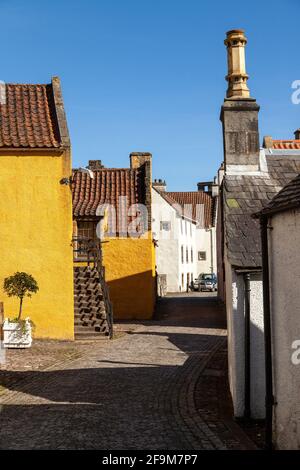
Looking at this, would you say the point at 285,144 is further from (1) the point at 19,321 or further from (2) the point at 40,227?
(1) the point at 19,321

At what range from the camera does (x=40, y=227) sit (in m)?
20.9

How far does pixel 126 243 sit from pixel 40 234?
10866 mm

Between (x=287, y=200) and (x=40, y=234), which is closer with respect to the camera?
(x=287, y=200)

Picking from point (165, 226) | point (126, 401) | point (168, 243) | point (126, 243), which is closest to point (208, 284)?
point (168, 243)

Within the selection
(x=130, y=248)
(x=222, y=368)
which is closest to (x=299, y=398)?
(x=222, y=368)

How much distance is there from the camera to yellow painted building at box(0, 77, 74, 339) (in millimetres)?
20875

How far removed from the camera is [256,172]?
13133 millimetres

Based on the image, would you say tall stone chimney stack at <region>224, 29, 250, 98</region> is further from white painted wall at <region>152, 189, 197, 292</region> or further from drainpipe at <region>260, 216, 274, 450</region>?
white painted wall at <region>152, 189, 197, 292</region>

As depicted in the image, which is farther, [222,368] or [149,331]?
[149,331]

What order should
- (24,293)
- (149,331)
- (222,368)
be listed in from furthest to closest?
(149,331) < (24,293) < (222,368)

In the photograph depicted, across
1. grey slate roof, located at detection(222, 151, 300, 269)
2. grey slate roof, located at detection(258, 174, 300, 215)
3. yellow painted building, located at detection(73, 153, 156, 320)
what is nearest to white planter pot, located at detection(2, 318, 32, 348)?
grey slate roof, located at detection(222, 151, 300, 269)

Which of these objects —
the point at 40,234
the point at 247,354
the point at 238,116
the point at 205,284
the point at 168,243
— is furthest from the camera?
the point at 205,284
